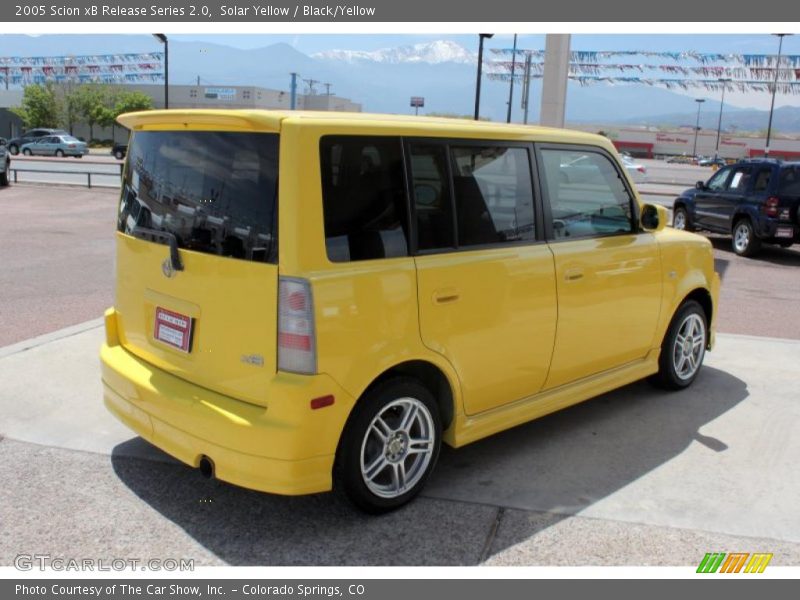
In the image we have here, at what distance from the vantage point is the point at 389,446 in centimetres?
364

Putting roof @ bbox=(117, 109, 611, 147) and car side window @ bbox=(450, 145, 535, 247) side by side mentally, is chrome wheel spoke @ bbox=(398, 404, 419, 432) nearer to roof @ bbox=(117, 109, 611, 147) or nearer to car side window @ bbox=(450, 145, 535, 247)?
car side window @ bbox=(450, 145, 535, 247)

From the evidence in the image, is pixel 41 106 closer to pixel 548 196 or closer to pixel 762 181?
pixel 762 181

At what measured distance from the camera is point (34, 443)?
173 inches

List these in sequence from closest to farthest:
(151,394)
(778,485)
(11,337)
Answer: (151,394) < (778,485) < (11,337)

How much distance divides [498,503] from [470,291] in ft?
3.61

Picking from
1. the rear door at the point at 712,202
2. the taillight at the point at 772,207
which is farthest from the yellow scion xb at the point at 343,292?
the rear door at the point at 712,202

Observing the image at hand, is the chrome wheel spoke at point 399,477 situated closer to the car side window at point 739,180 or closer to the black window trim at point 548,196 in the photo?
the black window trim at point 548,196

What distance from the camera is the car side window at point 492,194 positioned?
3881mm

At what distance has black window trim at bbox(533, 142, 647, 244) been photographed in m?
4.33

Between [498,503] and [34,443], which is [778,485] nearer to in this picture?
[498,503]

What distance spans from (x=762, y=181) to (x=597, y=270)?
1065cm

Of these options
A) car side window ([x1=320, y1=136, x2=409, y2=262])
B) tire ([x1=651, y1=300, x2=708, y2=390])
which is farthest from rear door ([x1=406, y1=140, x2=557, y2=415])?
tire ([x1=651, y1=300, x2=708, y2=390])

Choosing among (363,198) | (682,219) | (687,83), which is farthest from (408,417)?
(687,83)

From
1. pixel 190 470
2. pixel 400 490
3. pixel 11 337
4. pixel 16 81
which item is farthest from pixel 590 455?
pixel 16 81
